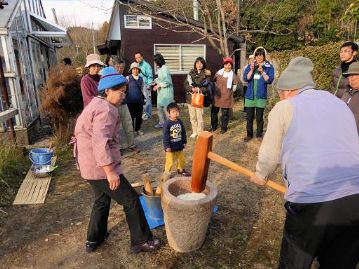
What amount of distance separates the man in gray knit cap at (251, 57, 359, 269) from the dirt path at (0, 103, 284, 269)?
1156 millimetres

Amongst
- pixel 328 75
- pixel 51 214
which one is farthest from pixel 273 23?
pixel 51 214

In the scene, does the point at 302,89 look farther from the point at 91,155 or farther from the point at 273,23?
the point at 273,23

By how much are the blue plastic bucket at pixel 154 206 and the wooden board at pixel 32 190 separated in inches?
65.2

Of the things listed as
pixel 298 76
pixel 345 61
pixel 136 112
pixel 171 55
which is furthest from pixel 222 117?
pixel 298 76

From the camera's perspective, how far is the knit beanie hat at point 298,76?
6.84 ft

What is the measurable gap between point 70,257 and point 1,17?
557 centimetres

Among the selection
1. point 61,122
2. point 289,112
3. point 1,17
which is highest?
point 1,17

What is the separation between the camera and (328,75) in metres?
8.60

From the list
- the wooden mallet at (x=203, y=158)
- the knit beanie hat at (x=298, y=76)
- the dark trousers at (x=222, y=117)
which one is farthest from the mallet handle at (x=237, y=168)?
the dark trousers at (x=222, y=117)

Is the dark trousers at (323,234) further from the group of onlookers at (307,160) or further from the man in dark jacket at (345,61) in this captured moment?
the man in dark jacket at (345,61)

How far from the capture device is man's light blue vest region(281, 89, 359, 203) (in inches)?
74.0

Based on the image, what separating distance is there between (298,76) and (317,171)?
2.11ft

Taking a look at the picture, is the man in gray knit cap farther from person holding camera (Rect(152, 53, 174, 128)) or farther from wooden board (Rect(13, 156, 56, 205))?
person holding camera (Rect(152, 53, 174, 128))

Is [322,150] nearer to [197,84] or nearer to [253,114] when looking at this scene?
[253,114]
